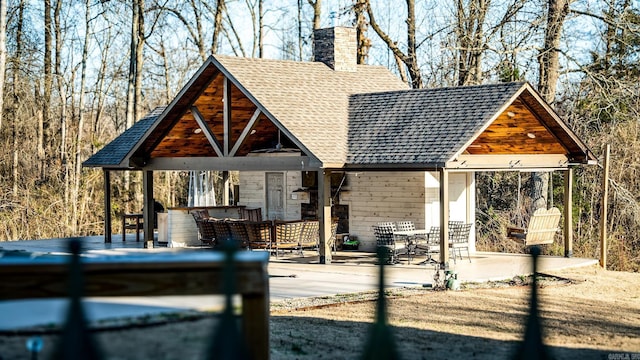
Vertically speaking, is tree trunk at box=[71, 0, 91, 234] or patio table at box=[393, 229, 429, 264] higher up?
tree trunk at box=[71, 0, 91, 234]

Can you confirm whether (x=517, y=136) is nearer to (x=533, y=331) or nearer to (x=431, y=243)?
(x=431, y=243)

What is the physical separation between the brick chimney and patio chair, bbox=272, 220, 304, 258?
17.7 ft

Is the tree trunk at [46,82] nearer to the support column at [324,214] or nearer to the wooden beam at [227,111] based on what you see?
the wooden beam at [227,111]

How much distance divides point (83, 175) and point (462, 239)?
16205mm

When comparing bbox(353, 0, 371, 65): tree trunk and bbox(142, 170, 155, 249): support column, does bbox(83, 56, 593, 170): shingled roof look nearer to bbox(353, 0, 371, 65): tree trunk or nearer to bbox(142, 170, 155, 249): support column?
bbox(142, 170, 155, 249): support column

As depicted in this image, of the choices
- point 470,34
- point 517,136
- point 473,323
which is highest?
point 470,34

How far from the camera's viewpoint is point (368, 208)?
21.0 m

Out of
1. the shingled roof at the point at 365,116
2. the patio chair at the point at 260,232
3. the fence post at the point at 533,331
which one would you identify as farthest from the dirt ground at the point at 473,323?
the fence post at the point at 533,331

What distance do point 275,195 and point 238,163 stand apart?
3492 millimetres

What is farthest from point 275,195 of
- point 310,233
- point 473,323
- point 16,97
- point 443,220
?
point 473,323

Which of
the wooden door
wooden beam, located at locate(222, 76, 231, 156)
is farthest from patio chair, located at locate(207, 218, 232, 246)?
the wooden door

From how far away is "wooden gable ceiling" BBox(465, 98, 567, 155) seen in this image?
1856 cm

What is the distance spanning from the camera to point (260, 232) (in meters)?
18.9

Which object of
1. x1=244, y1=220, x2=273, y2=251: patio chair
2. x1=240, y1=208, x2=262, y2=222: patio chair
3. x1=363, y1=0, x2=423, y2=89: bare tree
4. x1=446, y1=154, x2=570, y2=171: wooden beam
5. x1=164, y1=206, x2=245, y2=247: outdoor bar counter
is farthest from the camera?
x1=363, y1=0, x2=423, y2=89: bare tree
